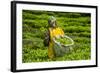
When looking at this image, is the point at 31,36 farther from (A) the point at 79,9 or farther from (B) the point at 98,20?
(B) the point at 98,20

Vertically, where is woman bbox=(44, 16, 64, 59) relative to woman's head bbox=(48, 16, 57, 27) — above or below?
below

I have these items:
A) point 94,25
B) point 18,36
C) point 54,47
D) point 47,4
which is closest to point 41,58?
point 54,47

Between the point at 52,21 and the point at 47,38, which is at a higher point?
the point at 52,21

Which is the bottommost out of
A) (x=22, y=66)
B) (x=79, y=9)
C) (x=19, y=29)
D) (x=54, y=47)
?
(x=22, y=66)

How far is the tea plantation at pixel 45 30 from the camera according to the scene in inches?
62.9

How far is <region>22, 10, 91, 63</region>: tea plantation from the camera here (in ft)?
5.24

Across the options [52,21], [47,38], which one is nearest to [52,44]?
[47,38]

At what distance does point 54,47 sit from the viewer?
1681 mm

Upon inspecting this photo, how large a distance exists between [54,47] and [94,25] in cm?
38

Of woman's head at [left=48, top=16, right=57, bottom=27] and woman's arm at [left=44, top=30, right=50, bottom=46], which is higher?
woman's head at [left=48, top=16, right=57, bottom=27]

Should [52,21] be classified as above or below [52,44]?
above

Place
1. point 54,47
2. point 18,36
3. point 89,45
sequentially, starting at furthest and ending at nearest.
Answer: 1. point 89,45
2. point 54,47
3. point 18,36

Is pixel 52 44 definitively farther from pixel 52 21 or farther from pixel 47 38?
pixel 52 21

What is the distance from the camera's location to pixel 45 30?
165 cm
